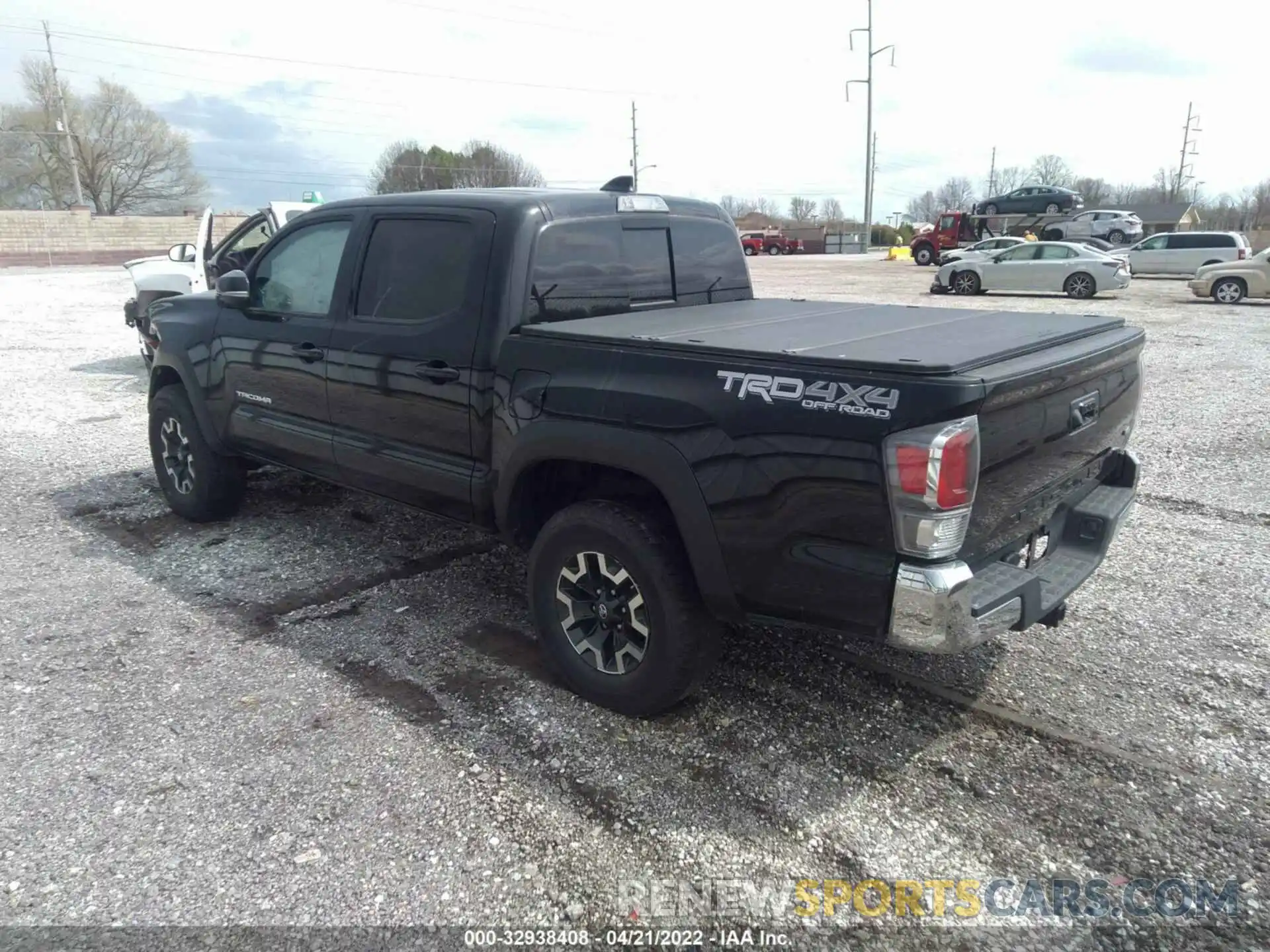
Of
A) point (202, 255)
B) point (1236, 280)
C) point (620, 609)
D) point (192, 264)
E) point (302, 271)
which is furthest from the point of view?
point (1236, 280)

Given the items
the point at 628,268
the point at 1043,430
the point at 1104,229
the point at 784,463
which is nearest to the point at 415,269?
the point at 628,268

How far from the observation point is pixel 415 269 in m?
4.14

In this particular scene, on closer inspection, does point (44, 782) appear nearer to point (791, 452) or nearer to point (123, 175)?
point (791, 452)

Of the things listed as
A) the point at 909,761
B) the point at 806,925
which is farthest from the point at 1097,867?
the point at 806,925

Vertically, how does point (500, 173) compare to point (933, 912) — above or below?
above

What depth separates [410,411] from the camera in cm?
412

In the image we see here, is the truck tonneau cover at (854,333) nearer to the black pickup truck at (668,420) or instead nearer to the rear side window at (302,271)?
the black pickup truck at (668,420)

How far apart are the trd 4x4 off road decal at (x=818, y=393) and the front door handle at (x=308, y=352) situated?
2485mm

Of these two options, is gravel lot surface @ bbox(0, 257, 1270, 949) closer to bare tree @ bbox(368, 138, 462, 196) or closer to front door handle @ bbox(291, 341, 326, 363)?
front door handle @ bbox(291, 341, 326, 363)

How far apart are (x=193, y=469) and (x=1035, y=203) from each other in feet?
142

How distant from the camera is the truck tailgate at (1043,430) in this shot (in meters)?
2.76

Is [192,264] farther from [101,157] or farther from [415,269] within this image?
[101,157]

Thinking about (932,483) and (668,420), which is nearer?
(932,483)

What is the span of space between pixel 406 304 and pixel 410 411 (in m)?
0.50
